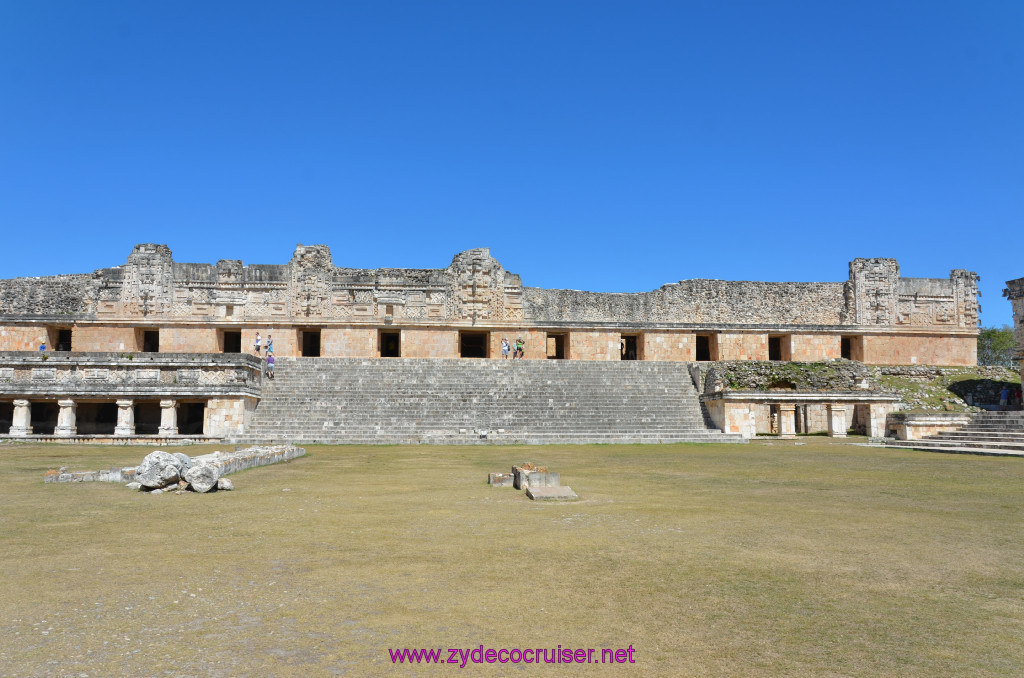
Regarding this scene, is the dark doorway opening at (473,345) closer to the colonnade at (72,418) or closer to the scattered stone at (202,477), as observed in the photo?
the colonnade at (72,418)

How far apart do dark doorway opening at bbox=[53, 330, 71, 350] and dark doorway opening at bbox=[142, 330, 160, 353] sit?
2.83 m

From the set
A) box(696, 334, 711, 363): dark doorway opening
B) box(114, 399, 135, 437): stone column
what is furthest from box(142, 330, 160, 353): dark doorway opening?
box(696, 334, 711, 363): dark doorway opening

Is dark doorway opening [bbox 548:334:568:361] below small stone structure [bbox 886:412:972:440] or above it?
above

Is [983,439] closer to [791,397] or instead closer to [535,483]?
[791,397]

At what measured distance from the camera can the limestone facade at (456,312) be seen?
22.8 meters

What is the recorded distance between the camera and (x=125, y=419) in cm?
1550

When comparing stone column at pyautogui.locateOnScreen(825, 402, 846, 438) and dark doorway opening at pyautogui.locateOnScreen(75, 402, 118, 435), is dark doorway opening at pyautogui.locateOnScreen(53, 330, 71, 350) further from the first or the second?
stone column at pyautogui.locateOnScreen(825, 402, 846, 438)

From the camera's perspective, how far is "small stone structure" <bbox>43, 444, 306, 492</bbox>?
23.0ft

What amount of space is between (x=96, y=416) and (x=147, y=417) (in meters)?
1.26

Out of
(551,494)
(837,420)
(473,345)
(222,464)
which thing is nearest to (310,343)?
(473,345)

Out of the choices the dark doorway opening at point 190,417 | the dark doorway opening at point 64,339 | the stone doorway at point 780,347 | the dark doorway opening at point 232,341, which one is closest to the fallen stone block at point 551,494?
the dark doorway opening at point 190,417

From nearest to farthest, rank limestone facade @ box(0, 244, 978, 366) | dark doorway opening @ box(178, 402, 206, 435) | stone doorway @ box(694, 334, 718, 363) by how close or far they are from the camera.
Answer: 1. dark doorway opening @ box(178, 402, 206, 435)
2. limestone facade @ box(0, 244, 978, 366)
3. stone doorway @ box(694, 334, 718, 363)

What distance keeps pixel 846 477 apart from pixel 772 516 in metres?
3.76

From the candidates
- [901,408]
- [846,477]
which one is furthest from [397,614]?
[901,408]
